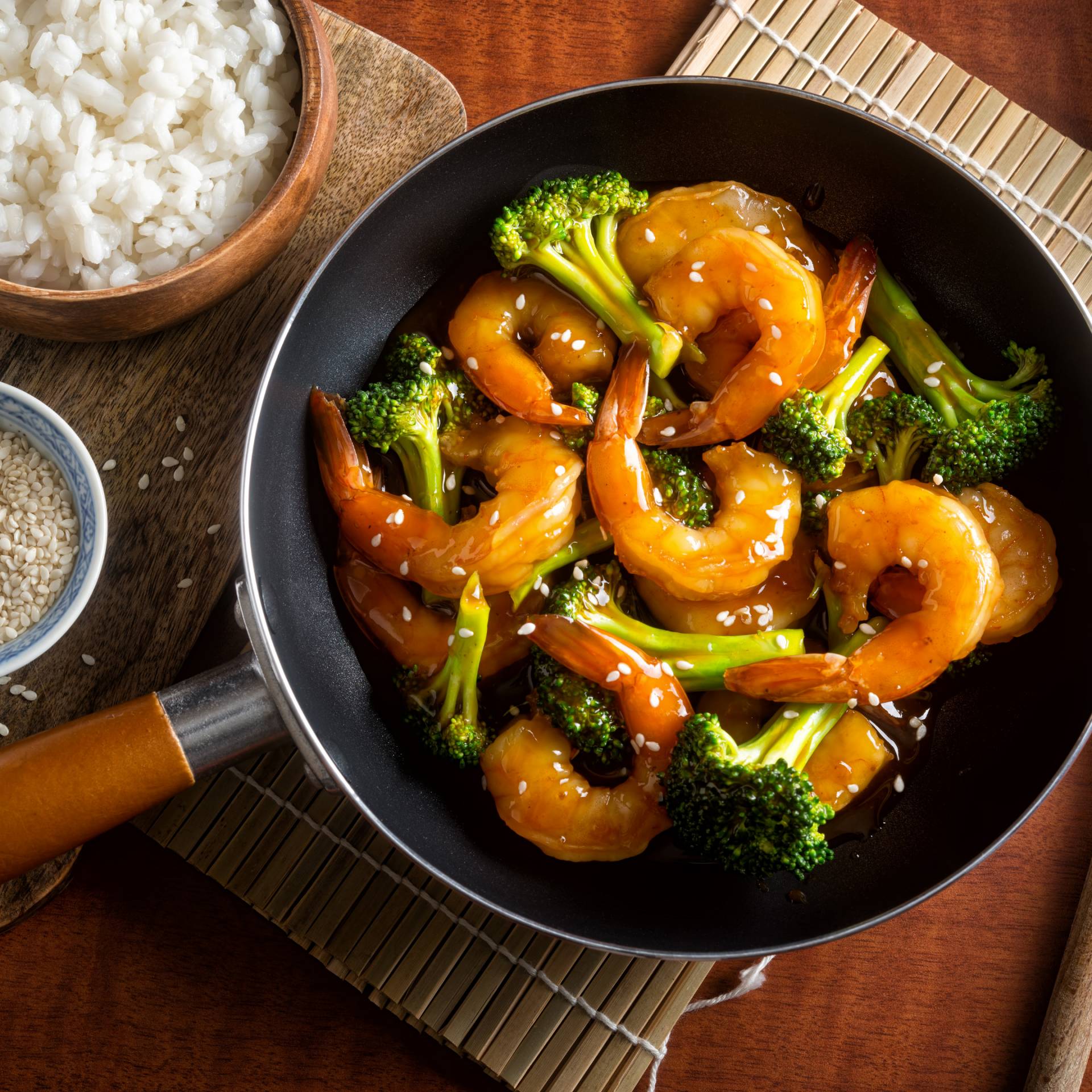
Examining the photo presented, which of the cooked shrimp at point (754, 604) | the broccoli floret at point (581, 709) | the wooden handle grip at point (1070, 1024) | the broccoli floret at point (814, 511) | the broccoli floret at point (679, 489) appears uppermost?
the broccoli floret at point (814, 511)

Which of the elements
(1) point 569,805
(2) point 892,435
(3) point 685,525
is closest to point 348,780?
(1) point 569,805

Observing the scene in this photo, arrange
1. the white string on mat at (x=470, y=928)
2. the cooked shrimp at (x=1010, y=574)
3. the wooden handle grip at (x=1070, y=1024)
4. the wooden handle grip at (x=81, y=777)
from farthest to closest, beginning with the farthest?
1. the wooden handle grip at (x=1070, y=1024)
2. the white string on mat at (x=470, y=928)
3. the cooked shrimp at (x=1010, y=574)
4. the wooden handle grip at (x=81, y=777)

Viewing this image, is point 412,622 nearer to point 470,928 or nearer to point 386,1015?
point 470,928

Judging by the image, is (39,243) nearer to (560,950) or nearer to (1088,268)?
(560,950)

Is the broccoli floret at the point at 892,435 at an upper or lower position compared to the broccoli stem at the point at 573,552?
upper

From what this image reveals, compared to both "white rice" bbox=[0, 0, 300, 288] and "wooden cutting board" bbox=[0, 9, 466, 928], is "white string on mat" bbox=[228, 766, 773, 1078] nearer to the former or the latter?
"wooden cutting board" bbox=[0, 9, 466, 928]

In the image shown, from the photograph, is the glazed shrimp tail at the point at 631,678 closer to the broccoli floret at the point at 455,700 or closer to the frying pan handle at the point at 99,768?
the broccoli floret at the point at 455,700

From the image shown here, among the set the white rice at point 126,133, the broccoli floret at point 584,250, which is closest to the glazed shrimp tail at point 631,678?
the broccoli floret at point 584,250

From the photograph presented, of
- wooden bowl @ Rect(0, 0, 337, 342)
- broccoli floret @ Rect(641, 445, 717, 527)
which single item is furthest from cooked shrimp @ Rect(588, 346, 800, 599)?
wooden bowl @ Rect(0, 0, 337, 342)
